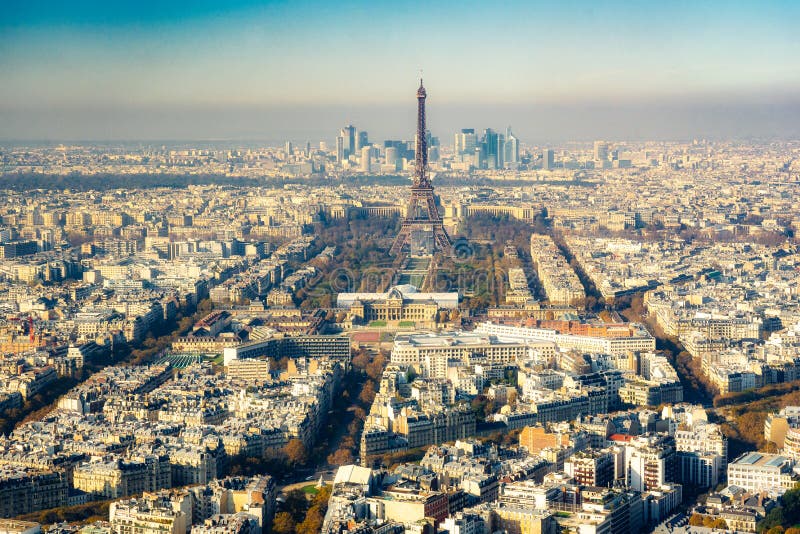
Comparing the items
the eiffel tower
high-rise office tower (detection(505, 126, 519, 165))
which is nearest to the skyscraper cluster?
high-rise office tower (detection(505, 126, 519, 165))

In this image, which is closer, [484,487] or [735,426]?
[484,487]

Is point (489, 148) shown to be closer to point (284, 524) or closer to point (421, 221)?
point (421, 221)

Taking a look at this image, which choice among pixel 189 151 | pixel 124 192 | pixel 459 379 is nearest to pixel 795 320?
pixel 459 379

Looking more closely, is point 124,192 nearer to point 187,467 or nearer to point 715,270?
point 715,270

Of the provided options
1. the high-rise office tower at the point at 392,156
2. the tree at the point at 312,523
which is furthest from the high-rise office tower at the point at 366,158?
the tree at the point at 312,523

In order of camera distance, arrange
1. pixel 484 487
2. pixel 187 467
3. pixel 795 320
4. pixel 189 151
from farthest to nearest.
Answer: pixel 189 151, pixel 795 320, pixel 187 467, pixel 484 487

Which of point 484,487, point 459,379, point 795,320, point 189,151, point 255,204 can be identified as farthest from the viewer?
point 189,151
